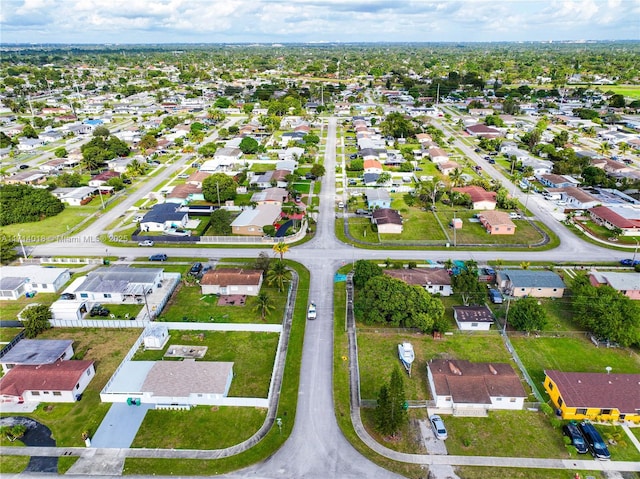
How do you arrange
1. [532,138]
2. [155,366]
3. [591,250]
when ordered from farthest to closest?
[532,138] → [591,250] → [155,366]

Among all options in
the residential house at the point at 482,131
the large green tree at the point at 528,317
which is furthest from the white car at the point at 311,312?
the residential house at the point at 482,131

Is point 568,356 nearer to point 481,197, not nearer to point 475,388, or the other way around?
point 475,388

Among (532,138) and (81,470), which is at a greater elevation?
(532,138)

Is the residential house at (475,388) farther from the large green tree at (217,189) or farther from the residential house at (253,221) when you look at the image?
the large green tree at (217,189)

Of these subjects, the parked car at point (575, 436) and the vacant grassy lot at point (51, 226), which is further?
the vacant grassy lot at point (51, 226)

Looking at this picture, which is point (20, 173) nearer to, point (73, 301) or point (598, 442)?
point (73, 301)

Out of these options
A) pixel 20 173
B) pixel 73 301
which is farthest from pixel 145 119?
pixel 73 301

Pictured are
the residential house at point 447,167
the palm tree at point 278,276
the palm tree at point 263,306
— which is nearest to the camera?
the palm tree at point 263,306
